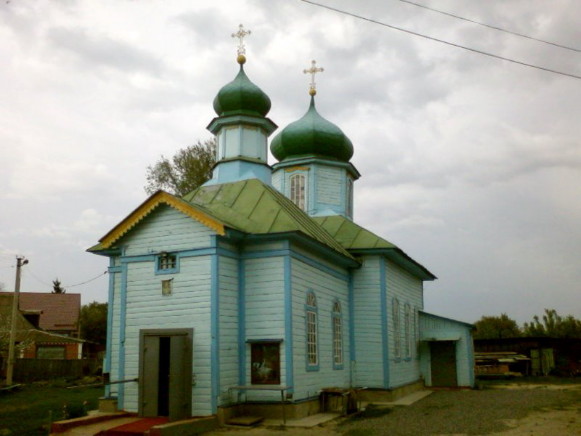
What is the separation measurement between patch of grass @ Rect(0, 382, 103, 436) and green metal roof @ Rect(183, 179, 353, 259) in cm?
538

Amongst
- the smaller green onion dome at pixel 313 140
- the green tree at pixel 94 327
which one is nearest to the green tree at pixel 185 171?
the smaller green onion dome at pixel 313 140

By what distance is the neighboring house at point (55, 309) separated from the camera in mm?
41344

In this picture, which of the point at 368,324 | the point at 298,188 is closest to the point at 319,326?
the point at 368,324

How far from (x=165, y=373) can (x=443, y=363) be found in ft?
42.7

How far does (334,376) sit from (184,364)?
511 centimetres

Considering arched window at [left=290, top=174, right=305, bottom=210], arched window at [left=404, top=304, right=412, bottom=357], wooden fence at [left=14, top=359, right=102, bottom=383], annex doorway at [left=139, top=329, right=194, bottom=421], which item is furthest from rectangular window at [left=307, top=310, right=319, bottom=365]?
wooden fence at [left=14, top=359, right=102, bottom=383]

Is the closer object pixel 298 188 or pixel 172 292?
pixel 172 292

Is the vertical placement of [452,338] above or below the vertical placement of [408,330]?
below

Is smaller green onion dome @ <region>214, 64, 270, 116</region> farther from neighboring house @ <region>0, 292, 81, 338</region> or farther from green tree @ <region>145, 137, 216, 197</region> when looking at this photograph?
neighboring house @ <region>0, 292, 81, 338</region>

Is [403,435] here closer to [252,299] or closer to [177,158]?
[252,299]

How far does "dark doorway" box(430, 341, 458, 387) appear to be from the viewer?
2284 cm

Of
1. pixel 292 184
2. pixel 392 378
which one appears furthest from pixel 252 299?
pixel 292 184

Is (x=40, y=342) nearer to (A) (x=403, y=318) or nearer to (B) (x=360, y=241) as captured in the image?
(A) (x=403, y=318)

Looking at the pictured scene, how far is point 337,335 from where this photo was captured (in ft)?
56.3
